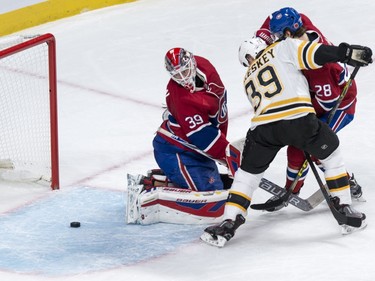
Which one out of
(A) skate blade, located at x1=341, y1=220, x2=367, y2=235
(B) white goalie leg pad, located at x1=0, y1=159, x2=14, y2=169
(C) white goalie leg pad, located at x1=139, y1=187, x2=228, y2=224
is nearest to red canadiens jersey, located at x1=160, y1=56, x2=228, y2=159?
(C) white goalie leg pad, located at x1=139, y1=187, x2=228, y2=224

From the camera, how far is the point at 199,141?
15.3ft

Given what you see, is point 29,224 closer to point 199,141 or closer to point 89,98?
point 199,141

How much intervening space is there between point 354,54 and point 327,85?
0.26 metres

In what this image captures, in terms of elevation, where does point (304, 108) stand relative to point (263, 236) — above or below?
above

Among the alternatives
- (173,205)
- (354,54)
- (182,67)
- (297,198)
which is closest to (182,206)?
(173,205)

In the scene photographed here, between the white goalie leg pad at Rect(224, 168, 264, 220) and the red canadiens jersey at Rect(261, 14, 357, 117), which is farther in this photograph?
the red canadiens jersey at Rect(261, 14, 357, 117)

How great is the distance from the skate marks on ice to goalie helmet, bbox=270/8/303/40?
84 cm

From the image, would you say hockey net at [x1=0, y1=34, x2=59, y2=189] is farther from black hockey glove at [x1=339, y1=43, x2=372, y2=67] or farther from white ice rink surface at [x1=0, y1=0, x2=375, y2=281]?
black hockey glove at [x1=339, y1=43, x2=372, y2=67]

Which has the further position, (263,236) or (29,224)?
(29,224)

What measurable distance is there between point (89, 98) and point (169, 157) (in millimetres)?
1662

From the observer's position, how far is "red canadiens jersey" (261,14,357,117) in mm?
4504

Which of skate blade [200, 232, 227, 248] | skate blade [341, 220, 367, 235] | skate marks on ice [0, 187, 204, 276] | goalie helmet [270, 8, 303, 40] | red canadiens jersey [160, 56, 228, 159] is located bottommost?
skate marks on ice [0, 187, 204, 276]

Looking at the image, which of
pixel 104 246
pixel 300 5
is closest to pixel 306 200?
pixel 104 246

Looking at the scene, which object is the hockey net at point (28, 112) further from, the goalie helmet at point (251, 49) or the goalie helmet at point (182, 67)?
the goalie helmet at point (251, 49)
